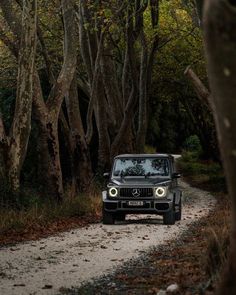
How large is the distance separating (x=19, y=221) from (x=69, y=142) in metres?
7.70

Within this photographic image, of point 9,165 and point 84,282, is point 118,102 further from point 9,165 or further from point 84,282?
point 84,282

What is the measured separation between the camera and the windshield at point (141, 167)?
16.7 metres

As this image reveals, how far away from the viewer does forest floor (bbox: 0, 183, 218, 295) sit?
329 inches

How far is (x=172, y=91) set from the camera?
41344mm

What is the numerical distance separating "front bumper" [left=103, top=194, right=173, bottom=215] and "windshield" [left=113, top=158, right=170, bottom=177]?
90 centimetres

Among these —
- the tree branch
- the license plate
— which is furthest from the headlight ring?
the tree branch

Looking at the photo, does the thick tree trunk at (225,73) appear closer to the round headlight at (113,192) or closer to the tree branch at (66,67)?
the round headlight at (113,192)

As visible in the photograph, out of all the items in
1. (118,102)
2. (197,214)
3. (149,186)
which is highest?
(118,102)

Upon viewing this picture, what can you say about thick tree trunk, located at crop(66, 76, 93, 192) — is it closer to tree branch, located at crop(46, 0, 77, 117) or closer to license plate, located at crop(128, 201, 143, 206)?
tree branch, located at crop(46, 0, 77, 117)

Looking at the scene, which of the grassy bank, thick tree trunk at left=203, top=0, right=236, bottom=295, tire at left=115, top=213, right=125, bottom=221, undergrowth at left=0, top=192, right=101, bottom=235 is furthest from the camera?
tire at left=115, top=213, right=125, bottom=221

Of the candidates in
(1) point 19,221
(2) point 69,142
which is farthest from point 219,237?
(2) point 69,142

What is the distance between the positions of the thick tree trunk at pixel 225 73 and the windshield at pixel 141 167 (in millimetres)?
12716

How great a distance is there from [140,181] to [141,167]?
1.81 feet

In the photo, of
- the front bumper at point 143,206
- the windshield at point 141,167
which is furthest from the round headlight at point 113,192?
the windshield at point 141,167
